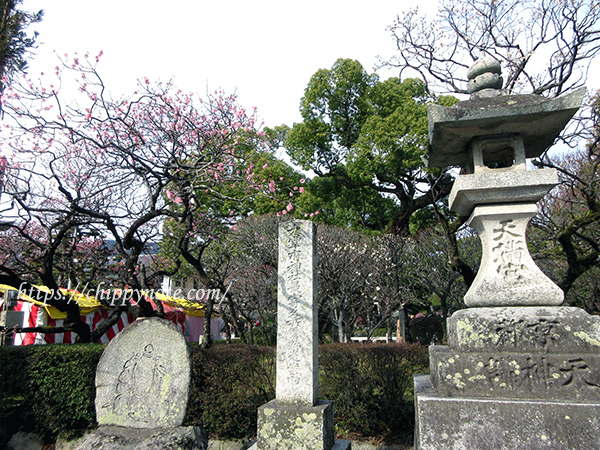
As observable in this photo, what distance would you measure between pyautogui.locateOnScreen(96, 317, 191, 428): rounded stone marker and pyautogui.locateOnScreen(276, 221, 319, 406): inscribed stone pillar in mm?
1225

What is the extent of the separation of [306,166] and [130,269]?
12.5 meters

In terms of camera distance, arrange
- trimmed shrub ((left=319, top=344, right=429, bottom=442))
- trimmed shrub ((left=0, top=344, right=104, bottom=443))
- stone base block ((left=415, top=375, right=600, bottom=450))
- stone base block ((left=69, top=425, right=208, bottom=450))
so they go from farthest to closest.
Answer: trimmed shrub ((left=0, top=344, right=104, bottom=443))
trimmed shrub ((left=319, top=344, right=429, bottom=442))
stone base block ((left=69, top=425, right=208, bottom=450))
stone base block ((left=415, top=375, right=600, bottom=450))

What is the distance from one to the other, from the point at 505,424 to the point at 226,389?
14.9 feet

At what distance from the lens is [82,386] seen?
6.53 metres

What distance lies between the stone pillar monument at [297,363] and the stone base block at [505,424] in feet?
5.15

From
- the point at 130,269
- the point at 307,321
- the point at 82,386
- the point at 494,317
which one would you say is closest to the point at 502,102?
the point at 494,317

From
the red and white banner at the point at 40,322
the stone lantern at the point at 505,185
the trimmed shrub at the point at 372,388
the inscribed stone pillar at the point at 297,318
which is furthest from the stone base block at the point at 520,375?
the red and white banner at the point at 40,322

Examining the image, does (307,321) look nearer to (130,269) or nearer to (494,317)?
(494,317)

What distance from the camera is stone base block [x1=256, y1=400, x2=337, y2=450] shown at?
4.28 meters

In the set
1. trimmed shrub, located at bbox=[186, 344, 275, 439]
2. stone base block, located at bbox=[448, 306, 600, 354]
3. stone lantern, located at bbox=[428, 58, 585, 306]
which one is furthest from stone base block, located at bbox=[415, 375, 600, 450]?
trimmed shrub, located at bbox=[186, 344, 275, 439]

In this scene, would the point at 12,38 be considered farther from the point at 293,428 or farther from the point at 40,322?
the point at 293,428

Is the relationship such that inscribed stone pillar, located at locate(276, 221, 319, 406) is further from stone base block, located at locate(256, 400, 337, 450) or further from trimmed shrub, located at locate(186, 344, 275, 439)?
trimmed shrub, located at locate(186, 344, 275, 439)

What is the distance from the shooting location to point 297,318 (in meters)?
4.82

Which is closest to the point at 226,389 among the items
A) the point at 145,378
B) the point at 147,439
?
the point at 145,378
